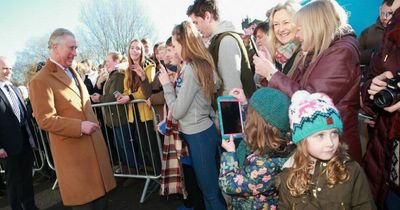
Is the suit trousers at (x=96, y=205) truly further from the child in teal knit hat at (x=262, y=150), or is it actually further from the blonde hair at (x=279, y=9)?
the blonde hair at (x=279, y=9)

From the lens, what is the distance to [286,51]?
2936 mm

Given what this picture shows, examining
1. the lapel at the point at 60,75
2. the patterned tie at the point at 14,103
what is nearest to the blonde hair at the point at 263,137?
the lapel at the point at 60,75

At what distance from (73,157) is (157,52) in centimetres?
321

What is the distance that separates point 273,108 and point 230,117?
0.49 meters

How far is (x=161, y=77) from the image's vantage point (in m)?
3.18

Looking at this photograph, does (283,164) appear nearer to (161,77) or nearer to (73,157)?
(161,77)

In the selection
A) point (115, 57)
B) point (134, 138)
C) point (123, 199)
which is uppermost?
point (115, 57)

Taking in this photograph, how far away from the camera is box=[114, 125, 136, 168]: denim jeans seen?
17.1ft

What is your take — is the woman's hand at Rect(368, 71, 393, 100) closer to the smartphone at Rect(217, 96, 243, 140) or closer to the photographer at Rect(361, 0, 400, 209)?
the photographer at Rect(361, 0, 400, 209)

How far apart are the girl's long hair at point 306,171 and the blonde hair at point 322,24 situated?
27.4 inches

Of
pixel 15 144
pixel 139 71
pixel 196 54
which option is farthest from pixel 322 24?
pixel 15 144

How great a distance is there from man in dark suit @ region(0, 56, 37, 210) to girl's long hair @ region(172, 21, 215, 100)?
2751 mm

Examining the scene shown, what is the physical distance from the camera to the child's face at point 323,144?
169cm

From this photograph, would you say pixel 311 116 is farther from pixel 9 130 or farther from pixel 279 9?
pixel 9 130
